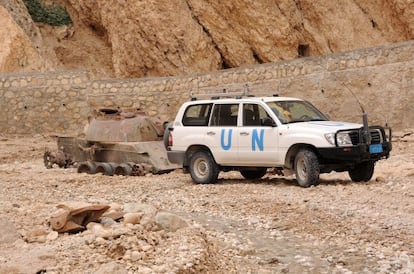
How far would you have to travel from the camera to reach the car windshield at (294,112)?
12.3 metres

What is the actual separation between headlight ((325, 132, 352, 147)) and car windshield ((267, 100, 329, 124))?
1095mm

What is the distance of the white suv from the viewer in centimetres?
1136

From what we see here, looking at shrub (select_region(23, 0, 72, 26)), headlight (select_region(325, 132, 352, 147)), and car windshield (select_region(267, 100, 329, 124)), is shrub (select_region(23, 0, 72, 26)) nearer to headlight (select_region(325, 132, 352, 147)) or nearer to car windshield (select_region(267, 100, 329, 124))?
car windshield (select_region(267, 100, 329, 124))

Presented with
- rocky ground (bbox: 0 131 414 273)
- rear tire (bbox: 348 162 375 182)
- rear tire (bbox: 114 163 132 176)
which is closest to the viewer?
rocky ground (bbox: 0 131 414 273)

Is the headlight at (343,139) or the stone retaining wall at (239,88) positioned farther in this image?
the stone retaining wall at (239,88)

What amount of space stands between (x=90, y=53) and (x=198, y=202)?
809 inches

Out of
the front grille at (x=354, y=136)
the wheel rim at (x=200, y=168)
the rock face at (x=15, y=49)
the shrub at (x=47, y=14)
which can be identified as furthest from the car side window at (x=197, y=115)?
the shrub at (x=47, y=14)

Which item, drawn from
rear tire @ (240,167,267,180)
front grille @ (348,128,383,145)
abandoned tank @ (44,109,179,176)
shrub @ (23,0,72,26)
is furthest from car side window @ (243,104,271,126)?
shrub @ (23,0,72,26)

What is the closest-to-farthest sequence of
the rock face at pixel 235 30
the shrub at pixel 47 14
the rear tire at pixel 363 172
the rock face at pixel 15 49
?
the rear tire at pixel 363 172 < the rock face at pixel 15 49 < the rock face at pixel 235 30 < the shrub at pixel 47 14

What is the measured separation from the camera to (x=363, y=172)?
11.9 m

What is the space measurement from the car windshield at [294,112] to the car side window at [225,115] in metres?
0.73

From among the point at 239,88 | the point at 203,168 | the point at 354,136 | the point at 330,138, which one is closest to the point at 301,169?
the point at 330,138

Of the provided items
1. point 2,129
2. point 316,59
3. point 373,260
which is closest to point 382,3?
point 316,59

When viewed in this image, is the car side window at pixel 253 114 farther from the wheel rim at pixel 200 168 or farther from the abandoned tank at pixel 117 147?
the abandoned tank at pixel 117 147
